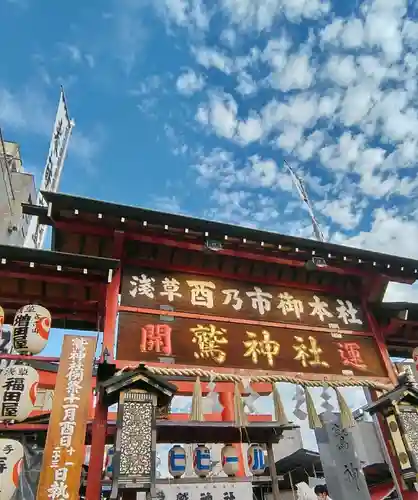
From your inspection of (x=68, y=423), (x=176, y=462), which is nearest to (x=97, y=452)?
(x=68, y=423)

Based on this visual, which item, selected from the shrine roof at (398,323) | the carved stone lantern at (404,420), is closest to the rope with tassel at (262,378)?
the carved stone lantern at (404,420)

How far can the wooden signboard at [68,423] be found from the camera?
496 centimetres

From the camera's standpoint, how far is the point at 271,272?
9.05 meters

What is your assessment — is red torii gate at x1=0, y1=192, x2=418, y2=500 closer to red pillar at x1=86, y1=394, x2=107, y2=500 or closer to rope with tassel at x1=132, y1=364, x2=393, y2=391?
red pillar at x1=86, y1=394, x2=107, y2=500

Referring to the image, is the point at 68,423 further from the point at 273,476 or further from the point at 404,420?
the point at 404,420

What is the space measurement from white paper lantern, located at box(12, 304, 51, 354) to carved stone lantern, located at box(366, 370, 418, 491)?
6610 mm

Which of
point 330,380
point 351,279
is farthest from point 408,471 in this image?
point 351,279

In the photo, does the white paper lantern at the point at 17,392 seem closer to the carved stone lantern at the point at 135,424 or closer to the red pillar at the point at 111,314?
the carved stone lantern at the point at 135,424

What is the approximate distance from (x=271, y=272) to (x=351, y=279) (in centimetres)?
221

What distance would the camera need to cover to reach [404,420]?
24.9 feet

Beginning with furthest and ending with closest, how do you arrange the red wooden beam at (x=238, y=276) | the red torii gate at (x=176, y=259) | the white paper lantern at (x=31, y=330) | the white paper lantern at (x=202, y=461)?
the white paper lantern at (x=202, y=461) < the red wooden beam at (x=238, y=276) < the red torii gate at (x=176, y=259) < the white paper lantern at (x=31, y=330)

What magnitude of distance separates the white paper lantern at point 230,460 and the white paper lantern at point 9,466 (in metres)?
5.30

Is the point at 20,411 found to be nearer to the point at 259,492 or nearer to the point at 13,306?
the point at 13,306

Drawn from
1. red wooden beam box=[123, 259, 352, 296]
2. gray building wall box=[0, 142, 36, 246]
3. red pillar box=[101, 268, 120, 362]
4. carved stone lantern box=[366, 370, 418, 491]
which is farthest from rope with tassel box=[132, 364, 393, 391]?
→ gray building wall box=[0, 142, 36, 246]
